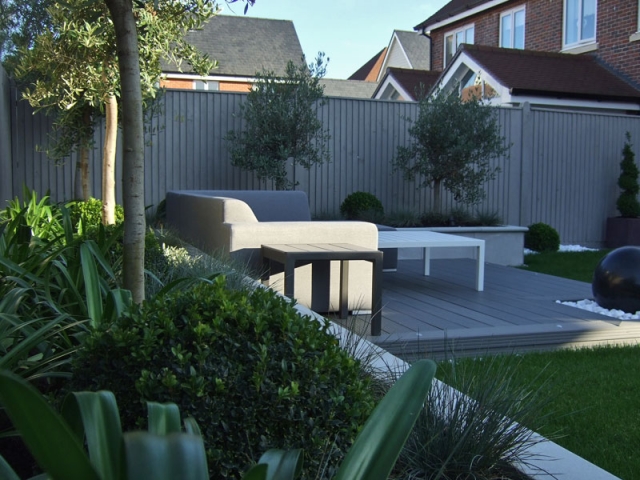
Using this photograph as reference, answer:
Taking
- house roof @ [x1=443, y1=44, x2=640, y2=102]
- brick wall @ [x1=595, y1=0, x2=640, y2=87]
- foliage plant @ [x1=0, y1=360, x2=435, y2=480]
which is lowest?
foliage plant @ [x1=0, y1=360, x2=435, y2=480]

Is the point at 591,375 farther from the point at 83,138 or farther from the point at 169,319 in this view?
the point at 83,138

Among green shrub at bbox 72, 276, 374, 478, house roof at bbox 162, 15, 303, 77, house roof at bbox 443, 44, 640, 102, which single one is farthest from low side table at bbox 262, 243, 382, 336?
house roof at bbox 162, 15, 303, 77

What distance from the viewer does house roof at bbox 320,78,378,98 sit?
94.6ft

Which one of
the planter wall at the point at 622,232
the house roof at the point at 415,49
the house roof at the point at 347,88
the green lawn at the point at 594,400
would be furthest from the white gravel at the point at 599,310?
the house roof at the point at 415,49

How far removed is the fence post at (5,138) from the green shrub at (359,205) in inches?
185

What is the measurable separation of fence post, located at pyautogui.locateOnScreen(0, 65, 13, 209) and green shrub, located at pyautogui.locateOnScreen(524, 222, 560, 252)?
26.0 feet

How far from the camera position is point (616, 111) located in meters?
14.3

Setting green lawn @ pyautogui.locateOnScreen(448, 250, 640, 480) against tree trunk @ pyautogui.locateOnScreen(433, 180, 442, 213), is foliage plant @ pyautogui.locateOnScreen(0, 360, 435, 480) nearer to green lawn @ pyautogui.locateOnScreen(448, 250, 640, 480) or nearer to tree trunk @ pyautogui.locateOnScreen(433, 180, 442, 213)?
green lawn @ pyautogui.locateOnScreen(448, 250, 640, 480)

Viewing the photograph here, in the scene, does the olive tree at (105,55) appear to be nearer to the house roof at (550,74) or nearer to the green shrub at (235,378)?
the green shrub at (235,378)

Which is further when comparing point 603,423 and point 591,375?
point 591,375

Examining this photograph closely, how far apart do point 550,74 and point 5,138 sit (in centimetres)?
1028

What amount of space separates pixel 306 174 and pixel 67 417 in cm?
952

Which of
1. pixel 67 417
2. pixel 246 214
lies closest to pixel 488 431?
pixel 67 417

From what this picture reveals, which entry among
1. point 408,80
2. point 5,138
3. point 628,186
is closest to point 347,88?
point 408,80
